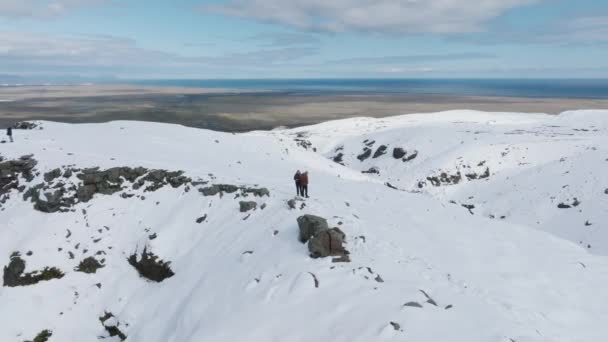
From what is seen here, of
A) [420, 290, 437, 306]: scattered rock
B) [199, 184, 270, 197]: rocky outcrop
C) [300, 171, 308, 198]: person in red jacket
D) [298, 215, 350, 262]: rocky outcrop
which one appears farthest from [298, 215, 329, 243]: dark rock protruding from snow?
[199, 184, 270, 197]: rocky outcrop

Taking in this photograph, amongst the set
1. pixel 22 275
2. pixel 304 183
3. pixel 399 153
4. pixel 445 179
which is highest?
pixel 304 183

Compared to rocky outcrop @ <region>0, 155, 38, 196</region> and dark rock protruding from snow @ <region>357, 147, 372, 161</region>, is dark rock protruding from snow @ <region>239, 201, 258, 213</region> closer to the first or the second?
rocky outcrop @ <region>0, 155, 38, 196</region>

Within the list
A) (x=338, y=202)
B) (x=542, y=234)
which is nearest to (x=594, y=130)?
(x=542, y=234)

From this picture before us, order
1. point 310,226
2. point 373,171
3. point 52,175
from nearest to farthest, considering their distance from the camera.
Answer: point 310,226 → point 52,175 → point 373,171

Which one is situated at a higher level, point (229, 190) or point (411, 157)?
point (229, 190)

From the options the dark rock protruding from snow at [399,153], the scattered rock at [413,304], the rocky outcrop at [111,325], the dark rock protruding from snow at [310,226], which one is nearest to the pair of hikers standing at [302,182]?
the dark rock protruding from snow at [310,226]

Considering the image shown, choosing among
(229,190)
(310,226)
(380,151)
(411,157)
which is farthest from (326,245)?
(380,151)

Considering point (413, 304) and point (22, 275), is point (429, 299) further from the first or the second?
point (22, 275)
